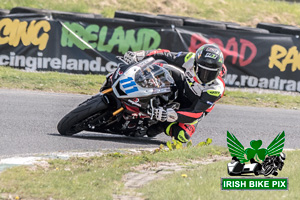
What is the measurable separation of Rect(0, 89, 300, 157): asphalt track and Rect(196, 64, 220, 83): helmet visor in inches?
54.5

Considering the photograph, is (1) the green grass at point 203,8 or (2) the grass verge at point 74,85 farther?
(1) the green grass at point 203,8

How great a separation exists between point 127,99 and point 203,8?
17.6m

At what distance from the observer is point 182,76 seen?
849 cm

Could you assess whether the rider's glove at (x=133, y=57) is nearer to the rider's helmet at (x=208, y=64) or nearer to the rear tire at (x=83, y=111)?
the rear tire at (x=83, y=111)

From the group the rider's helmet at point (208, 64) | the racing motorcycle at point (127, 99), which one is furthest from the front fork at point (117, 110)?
the rider's helmet at point (208, 64)

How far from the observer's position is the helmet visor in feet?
26.2

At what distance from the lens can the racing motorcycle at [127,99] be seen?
805 cm

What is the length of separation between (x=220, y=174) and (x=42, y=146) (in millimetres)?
2776

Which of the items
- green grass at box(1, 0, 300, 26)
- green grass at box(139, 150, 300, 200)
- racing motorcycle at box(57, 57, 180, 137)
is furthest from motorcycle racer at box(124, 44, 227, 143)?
green grass at box(1, 0, 300, 26)

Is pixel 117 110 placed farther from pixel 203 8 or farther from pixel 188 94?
pixel 203 8

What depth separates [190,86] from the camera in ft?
27.3

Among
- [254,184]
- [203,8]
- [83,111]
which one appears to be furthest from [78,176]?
[203,8]

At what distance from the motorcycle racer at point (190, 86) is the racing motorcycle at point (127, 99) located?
0.17 metres

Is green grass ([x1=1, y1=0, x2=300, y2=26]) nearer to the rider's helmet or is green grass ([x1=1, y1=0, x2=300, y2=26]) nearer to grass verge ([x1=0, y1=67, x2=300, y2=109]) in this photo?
grass verge ([x1=0, y1=67, x2=300, y2=109])
